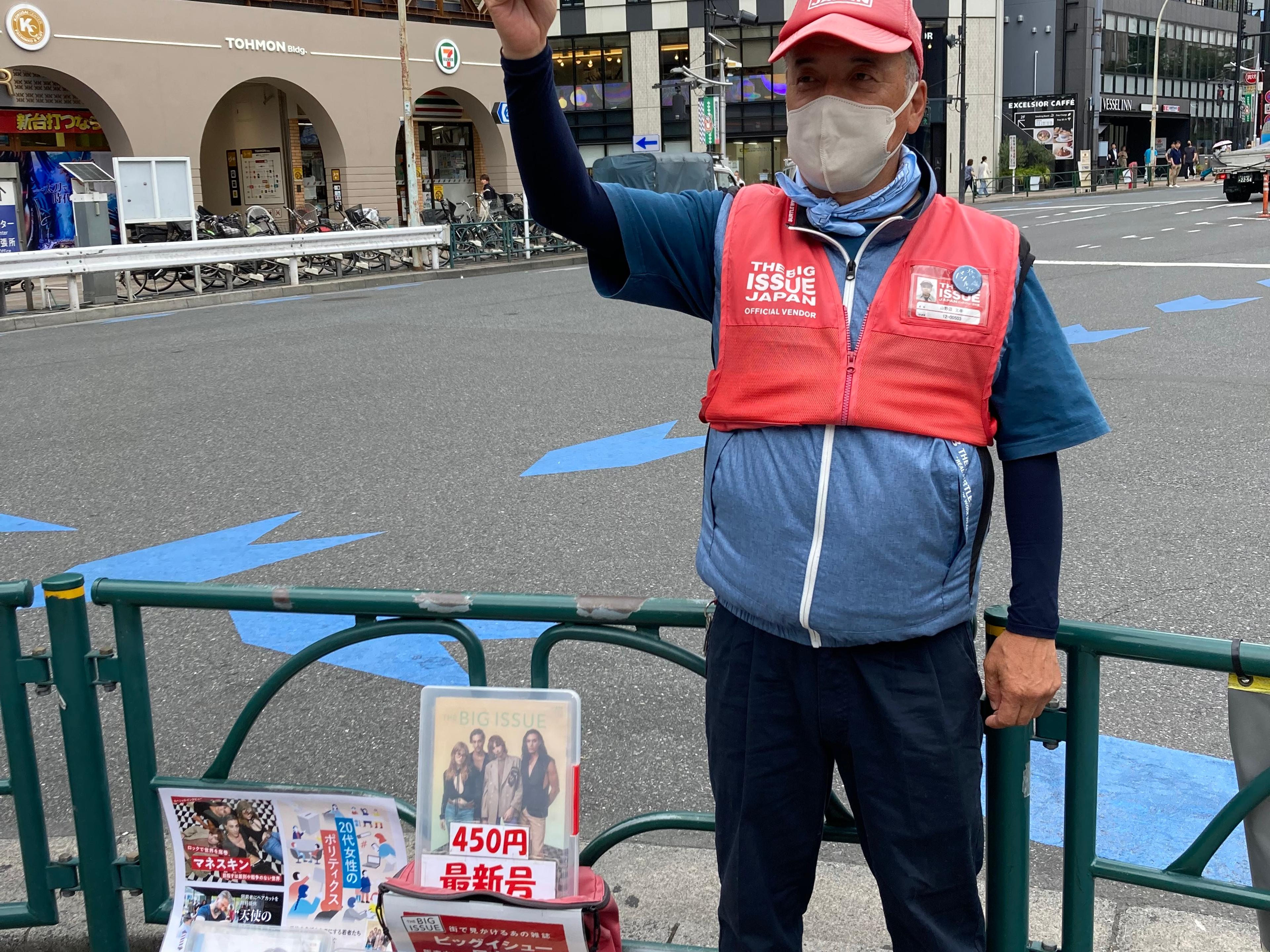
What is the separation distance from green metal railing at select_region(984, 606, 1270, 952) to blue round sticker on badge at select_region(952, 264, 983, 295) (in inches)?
24.4

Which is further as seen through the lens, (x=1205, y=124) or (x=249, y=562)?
(x=1205, y=124)

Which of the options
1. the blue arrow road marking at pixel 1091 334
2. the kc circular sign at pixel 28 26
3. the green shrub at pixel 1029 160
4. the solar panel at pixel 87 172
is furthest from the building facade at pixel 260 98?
the green shrub at pixel 1029 160

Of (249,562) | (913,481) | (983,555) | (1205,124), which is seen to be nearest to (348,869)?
(913,481)

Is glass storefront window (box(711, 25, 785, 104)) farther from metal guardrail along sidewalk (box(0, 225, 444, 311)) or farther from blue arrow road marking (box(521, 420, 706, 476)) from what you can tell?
blue arrow road marking (box(521, 420, 706, 476))

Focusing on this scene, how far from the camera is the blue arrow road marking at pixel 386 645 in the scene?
4.84 metres

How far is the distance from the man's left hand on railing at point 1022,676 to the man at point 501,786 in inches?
36.6

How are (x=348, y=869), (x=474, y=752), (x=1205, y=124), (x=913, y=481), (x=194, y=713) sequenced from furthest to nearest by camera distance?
(x=1205, y=124)
(x=194, y=713)
(x=348, y=869)
(x=474, y=752)
(x=913, y=481)

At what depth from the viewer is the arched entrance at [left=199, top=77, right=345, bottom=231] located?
113ft

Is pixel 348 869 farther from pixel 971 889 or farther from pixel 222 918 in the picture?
pixel 971 889

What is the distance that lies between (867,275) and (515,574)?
3.80 meters

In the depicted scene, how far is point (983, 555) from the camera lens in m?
5.96

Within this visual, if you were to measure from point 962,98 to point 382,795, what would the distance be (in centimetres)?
5132

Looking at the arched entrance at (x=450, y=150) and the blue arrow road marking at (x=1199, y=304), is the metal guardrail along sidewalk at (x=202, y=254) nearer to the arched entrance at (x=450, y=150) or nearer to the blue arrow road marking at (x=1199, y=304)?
the arched entrance at (x=450, y=150)

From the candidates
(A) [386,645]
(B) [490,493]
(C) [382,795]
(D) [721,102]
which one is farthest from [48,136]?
(C) [382,795]
